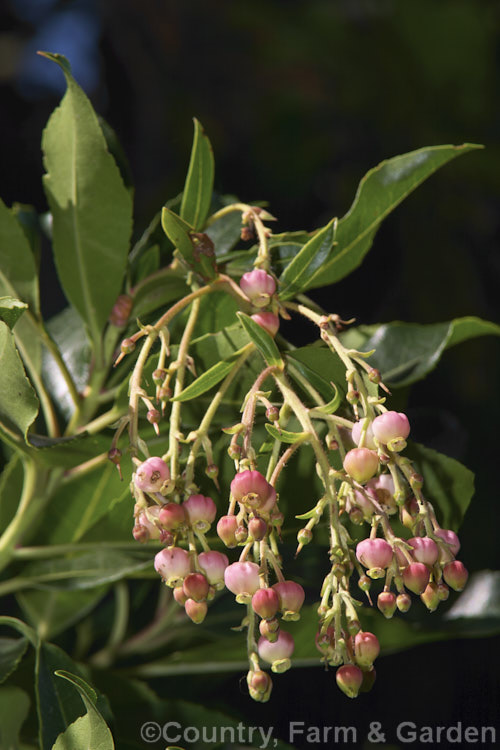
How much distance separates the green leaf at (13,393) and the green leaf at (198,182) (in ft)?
0.50

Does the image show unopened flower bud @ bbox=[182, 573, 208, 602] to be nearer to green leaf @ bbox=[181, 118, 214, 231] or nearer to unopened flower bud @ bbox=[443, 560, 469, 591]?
unopened flower bud @ bbox=[443, 560, 469, 591]

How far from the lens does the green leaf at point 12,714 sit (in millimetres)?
514

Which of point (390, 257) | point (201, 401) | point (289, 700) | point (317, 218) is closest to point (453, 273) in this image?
point (390, 257)

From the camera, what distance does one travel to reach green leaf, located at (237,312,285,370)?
391mm

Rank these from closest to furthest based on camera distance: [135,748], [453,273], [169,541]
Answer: [169,541]
[135,748]
[453,273]

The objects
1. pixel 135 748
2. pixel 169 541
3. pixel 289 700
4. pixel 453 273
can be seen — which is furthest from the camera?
pixel 453 273

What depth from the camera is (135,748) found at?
49 centimetres

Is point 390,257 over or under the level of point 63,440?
under

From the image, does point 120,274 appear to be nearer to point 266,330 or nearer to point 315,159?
point 266,330

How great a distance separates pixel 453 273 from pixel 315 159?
28cm

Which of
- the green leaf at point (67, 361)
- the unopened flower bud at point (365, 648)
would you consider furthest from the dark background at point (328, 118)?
the unopened flower bud at point (365, 648)

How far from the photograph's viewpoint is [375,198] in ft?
1.53

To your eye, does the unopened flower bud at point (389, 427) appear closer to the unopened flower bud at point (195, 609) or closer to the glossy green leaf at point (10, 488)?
the unopened flower bud at point (195, 609)

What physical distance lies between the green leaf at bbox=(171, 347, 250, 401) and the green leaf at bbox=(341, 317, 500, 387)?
130 millimetres
